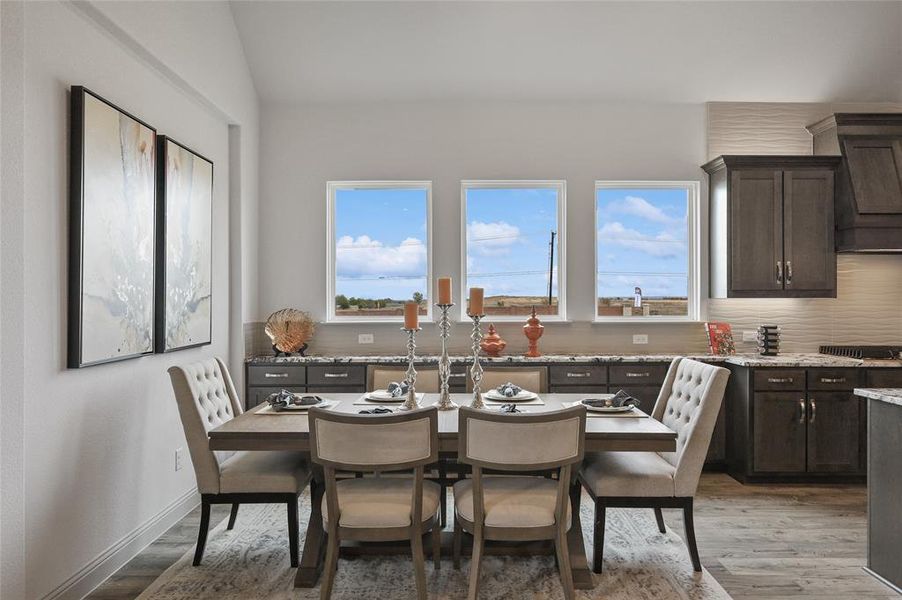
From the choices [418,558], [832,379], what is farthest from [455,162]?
[418,558]

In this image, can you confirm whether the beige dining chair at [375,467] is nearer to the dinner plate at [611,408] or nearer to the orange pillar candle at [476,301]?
the orange pillar candle at [476,301]

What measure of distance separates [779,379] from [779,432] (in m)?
0.37

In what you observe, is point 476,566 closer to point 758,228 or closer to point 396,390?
point 396,390

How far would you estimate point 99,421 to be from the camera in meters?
2.82

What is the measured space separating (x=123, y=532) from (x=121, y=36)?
8.05 ft

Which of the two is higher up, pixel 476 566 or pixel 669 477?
pixel 669 477

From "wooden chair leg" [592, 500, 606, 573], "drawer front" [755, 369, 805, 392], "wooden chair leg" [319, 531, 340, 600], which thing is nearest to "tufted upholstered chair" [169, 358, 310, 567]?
"wooden chair leg" [319, 531, 340, 600]

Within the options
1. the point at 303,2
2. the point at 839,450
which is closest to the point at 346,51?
the point at 303,2

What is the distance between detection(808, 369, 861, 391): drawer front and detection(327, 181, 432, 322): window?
293 cm

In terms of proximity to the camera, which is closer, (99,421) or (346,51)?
(99,421)

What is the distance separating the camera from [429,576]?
9.19ft

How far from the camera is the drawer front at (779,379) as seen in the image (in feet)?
13.9

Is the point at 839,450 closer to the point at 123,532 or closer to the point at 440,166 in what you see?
the point at 440,166

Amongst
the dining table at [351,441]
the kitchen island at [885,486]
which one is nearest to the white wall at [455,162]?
the dining table at [351,441]
